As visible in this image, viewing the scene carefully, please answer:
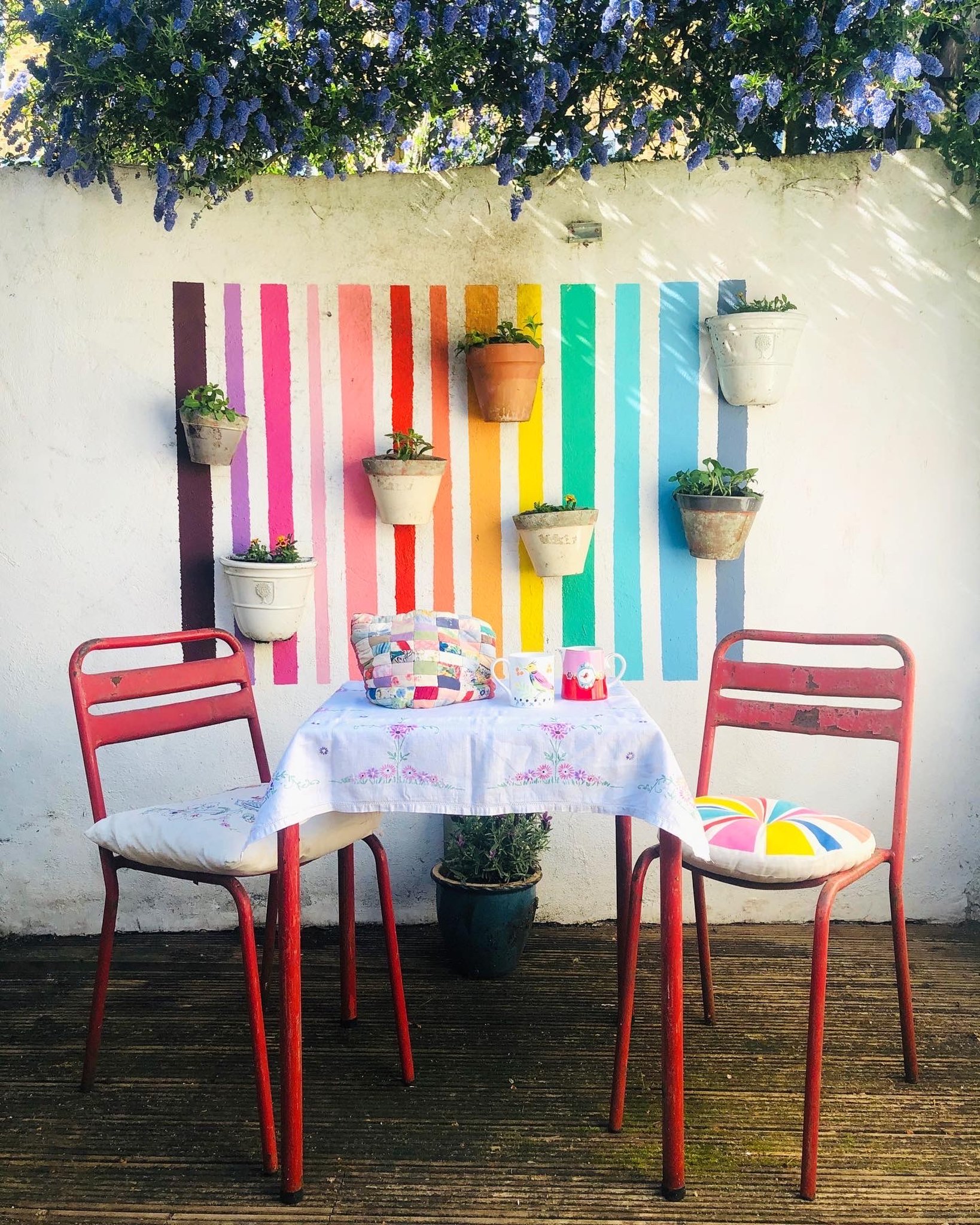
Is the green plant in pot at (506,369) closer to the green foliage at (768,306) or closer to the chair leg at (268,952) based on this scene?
the green foliage at (768,306)

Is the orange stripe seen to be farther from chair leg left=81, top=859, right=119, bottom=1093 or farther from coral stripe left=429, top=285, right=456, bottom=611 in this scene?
chair leg left=81, top=859, right=119, bottom=1093

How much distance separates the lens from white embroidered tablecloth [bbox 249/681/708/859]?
1875mm

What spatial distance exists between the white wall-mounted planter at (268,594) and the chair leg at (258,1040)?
1.12 meters

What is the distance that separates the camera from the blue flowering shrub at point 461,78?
8.58 feet

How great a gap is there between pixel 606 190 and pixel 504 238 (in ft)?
1.12

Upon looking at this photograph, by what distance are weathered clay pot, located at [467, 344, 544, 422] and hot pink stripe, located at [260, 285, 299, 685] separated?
1.93ft

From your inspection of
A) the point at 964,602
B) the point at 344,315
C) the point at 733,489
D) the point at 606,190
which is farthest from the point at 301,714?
the point at 964,602

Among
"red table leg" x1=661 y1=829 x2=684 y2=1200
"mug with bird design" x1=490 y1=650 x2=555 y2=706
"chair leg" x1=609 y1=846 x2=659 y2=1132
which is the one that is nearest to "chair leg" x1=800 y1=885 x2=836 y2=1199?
"red table leg" x1=661 y1=829 x2=684 y2=1200

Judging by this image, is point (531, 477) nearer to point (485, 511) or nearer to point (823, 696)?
point (485, 511)

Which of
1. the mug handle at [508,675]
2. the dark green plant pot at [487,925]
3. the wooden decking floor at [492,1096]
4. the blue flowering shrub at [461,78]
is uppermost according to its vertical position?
the blue flowering shrub at [461,78]

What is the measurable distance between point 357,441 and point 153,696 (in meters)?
1.07

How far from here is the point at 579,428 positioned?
10.3 ft

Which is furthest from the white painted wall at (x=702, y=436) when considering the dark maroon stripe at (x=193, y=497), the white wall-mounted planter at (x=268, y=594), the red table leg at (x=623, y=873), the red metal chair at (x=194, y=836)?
the red table leg at (x=623, y=873)

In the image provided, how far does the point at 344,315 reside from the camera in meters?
3.09
